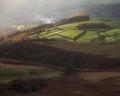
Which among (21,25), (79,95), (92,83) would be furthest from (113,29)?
(79,95)

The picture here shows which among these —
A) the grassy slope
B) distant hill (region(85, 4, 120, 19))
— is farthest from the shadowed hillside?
distant hill (region(85, 4, 120, 19))

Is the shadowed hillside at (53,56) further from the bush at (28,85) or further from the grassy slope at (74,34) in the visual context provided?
the bush at (28,85)

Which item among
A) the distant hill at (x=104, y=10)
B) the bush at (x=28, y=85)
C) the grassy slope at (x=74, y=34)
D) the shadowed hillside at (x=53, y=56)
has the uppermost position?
the distant hill at (x=104, y=10)

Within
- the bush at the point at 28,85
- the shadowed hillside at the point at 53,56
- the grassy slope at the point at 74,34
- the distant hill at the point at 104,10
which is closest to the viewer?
the bush at the point at 28,85

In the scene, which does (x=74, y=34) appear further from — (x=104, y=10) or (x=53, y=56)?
(x=104, y=10)

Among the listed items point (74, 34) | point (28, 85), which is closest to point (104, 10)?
point (74, 34)

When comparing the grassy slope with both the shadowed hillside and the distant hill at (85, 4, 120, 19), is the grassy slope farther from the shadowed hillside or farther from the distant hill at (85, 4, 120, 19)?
the distant hill at (85, 4, 120, 19)

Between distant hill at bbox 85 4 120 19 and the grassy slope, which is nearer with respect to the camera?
the grassy slope

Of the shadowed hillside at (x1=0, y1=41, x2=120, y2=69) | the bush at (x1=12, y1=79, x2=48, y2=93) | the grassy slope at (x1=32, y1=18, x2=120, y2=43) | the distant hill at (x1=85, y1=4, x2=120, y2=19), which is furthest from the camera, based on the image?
the distant hill at (x1=85, y1=4, x2=120, y2=19)

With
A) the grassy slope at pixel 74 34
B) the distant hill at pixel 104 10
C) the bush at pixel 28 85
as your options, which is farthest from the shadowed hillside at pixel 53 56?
the distant hill at pixel 104 10
